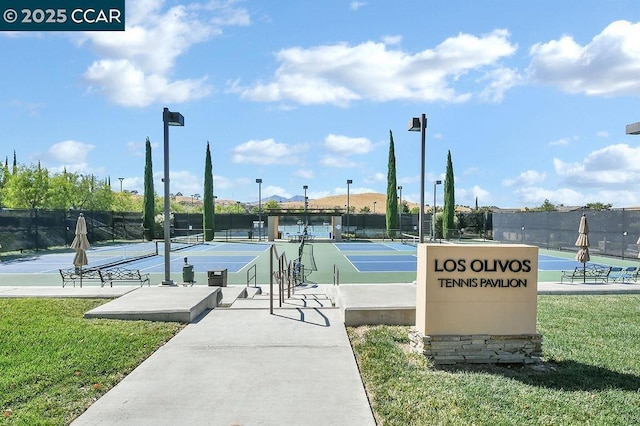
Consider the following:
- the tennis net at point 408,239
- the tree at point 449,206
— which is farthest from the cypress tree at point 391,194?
the tree at point 449,206

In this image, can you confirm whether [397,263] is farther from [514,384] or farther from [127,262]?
[514,384]

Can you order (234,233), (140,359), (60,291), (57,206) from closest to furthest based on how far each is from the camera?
(140,359) < (60,291) < (57,206) < (234,233)

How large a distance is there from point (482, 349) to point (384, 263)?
1733 cm

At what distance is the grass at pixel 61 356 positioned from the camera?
4.89m

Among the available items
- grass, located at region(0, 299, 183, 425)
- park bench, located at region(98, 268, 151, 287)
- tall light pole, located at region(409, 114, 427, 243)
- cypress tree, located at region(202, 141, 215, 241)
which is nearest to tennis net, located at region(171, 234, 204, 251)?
cypress tree, located at region(202, 141, 215, 241)

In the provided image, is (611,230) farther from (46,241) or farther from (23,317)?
(46,241)

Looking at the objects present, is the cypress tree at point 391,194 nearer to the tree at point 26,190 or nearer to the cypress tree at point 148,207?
the cypress tree at point 148,207

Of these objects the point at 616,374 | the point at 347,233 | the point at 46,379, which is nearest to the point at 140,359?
the point at 46,379

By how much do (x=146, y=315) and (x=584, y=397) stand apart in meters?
7.20

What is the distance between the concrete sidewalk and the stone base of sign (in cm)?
118

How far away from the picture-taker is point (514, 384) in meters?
5.55

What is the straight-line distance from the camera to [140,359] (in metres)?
6.41

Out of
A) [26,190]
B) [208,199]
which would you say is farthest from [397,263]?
[26,190]

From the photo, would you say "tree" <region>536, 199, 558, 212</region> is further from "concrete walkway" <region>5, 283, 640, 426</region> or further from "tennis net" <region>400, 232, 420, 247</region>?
"concrete walkway" <region>5, 283, 640, 426</region>
